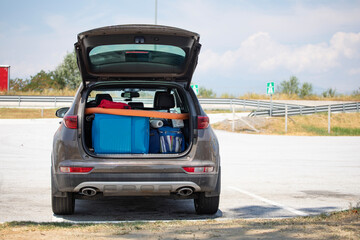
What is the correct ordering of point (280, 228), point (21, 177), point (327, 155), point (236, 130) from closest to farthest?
point (280, 228) → point (21, 177) → point (327, 155) → point (236, 130)

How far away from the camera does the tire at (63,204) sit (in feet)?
20.1

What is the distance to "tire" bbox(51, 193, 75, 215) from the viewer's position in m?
6.11

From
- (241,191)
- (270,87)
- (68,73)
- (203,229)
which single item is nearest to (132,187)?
(203,229)

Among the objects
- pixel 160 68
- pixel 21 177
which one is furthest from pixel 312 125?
pixel 160 68

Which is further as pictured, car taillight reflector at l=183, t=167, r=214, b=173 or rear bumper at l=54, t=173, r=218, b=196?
car taillight reflector at l=183, t=167, r=214, b=173

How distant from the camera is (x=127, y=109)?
6.13m

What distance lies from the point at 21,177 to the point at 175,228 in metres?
5.76

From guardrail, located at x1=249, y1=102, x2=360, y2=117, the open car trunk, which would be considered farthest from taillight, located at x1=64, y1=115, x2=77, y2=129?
Answer: guardrail, located at x1=249, y1=102, x2=360, y2=117

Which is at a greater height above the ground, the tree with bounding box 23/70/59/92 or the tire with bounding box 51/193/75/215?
the tree with bounding box 23/70/59/92

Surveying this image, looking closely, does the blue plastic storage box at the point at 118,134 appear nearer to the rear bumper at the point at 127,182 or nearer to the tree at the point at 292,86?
the rear bumper at the point at 127,182

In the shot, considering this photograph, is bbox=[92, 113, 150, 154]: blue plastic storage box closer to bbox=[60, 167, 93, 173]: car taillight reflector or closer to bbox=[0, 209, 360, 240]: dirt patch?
bbox=[60, 167, 93, 173]: car taillight reflector

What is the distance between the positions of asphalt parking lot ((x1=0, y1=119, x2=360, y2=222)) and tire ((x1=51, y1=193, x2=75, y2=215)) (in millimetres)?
86

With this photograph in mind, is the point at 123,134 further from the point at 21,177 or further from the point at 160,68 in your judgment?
the point at 21,177

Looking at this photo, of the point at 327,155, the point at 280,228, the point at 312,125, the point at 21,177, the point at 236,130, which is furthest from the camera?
the point at 312,125
